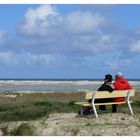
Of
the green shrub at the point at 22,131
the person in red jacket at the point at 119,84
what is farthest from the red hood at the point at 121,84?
→ the green shrub at the point at 22,131

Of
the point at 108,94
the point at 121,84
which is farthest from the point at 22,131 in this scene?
the point at 121,84

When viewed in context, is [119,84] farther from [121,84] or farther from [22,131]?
[22,131]

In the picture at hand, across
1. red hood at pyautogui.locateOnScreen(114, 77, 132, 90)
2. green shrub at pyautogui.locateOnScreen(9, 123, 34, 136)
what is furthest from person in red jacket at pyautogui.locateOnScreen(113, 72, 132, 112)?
green shrub at pyautogui.locateOnScreen(9, 123, 34, 136)

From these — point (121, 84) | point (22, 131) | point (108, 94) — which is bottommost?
point (22, 131)

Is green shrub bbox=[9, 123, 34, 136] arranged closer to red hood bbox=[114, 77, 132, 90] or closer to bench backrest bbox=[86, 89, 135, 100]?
bench backrest bbox=[86, 89, 135, 100]

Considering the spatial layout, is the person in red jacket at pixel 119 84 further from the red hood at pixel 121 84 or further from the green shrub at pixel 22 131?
the green shrub at pixel 22 131

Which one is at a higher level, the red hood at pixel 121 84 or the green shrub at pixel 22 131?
the red hood at pixel 121 84

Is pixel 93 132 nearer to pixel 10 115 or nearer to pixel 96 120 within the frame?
pixel 96 120

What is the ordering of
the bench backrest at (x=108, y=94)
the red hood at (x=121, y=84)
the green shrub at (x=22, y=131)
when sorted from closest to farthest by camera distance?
1. the green shrub at (x=22, y=131)
2. the bench backrest at (x=108, y=94)
3. the red hood at (x=121, y=84)

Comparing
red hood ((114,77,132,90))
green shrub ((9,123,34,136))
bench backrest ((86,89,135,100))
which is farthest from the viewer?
red hood ((114,77,132,90))

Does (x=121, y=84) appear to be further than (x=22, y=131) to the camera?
Yes

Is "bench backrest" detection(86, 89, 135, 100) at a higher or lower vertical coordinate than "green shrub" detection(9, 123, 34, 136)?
higher

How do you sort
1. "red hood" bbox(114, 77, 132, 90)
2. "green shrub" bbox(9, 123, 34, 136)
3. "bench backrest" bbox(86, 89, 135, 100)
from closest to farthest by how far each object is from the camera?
"green shrub" bbox(9, 123, 34, 136)
"bench backrest" bbox(86, 89, 135, 100)
"red hood" bbox(114, 77, 132, 90)

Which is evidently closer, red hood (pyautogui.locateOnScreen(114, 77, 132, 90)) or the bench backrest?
the bench backrest
